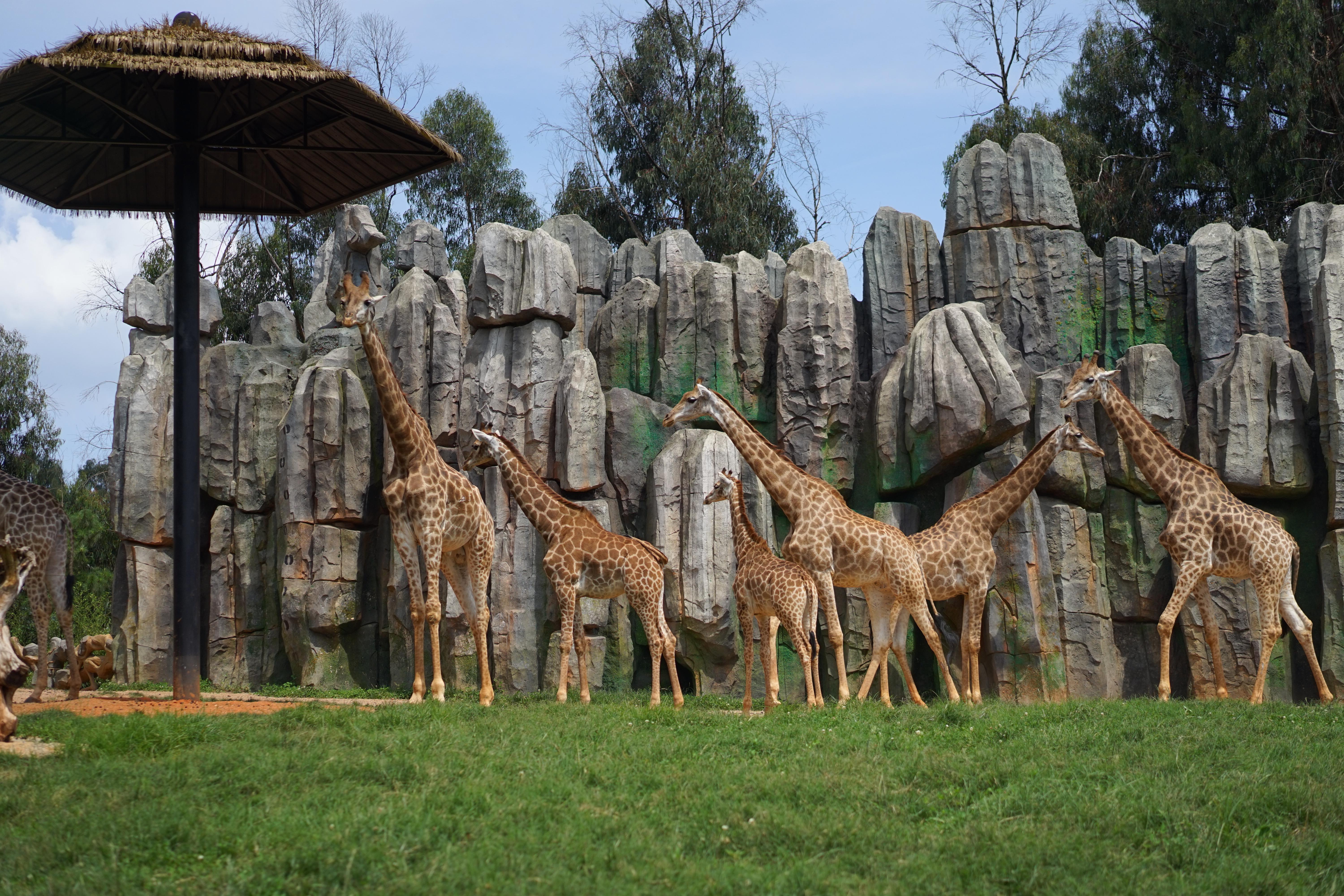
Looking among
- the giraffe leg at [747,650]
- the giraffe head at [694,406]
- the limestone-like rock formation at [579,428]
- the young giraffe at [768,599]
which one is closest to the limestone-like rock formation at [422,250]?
the limestone-like rock formation at [579,428]

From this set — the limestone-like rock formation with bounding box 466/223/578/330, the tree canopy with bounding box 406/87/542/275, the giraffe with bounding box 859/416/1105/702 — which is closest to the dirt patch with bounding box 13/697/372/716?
the giraffe with bounding box 859/416/1105/702

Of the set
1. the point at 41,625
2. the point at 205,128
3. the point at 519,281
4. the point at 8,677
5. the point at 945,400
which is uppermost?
the point at 205,128

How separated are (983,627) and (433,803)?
1088 centimetres

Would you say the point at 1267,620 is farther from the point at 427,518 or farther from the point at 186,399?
the point at 186,399

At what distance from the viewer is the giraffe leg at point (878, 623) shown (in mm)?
13758

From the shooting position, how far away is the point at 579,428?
1772 cm

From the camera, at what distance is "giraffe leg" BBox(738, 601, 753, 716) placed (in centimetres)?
1292

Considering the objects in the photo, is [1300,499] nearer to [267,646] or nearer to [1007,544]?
[1007,544]

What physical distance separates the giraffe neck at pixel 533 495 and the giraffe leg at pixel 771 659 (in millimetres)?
2723

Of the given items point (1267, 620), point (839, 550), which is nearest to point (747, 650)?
point (839, 550)

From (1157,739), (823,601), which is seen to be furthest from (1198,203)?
(1157,739)

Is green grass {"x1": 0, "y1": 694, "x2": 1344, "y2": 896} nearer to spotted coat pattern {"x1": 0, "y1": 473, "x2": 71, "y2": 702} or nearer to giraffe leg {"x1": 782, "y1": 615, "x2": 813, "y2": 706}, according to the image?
giraffe leg {"x1": 782, "y1": 615, "x2": 813, "y2": 706}

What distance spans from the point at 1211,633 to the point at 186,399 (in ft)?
41.0

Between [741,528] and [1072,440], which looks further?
[1072,440]
